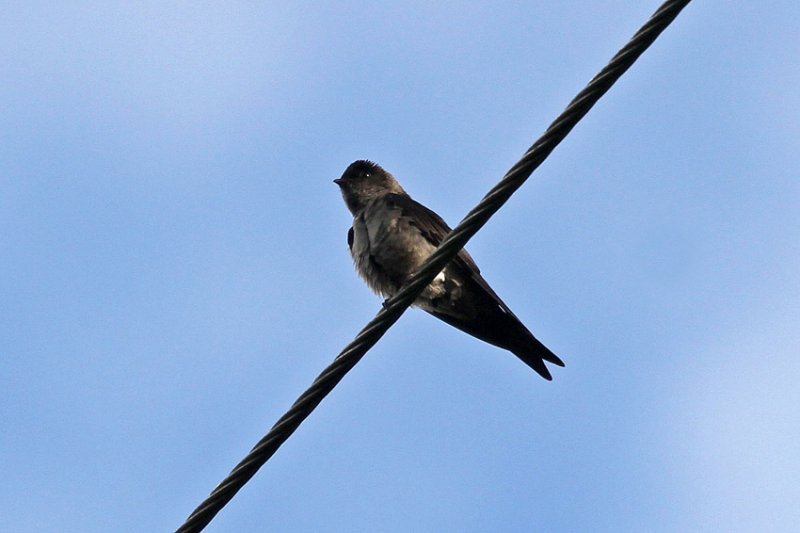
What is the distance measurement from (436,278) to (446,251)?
3586mm

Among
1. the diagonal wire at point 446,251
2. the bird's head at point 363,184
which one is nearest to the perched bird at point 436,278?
the bird's head at point 363,184

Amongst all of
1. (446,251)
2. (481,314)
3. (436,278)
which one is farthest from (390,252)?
(446,251)

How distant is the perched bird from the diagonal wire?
3225 millimetres

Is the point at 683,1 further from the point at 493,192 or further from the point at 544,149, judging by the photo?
the point at 493,192

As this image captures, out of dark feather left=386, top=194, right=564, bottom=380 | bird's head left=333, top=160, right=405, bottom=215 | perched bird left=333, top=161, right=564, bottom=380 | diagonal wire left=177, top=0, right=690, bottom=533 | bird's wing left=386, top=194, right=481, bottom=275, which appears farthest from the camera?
bird's head left=333, top=160, right=405, bottom=215

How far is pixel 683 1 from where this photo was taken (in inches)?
154

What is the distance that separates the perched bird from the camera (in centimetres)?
805

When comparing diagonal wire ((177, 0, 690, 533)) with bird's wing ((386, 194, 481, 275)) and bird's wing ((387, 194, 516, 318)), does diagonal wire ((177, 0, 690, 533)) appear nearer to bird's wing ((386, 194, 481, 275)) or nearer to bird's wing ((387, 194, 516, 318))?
bird's wing ((387, 194, 516, 318))

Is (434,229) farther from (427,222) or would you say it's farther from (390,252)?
(390,252)

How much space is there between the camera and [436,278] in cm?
828

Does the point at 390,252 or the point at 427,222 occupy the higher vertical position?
the point at 427,222

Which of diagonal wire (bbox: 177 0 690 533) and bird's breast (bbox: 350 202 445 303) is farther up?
bird's breast (bbox: 350 202 445 303)

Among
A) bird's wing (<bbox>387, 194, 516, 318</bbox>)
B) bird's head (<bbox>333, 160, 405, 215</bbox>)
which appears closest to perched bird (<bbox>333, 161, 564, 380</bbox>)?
bird's wing (<bbox>387, 194, 516, 318</bbox>)

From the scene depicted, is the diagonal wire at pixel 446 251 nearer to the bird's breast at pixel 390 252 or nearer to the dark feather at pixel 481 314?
the dark feather at pixel 481 314
